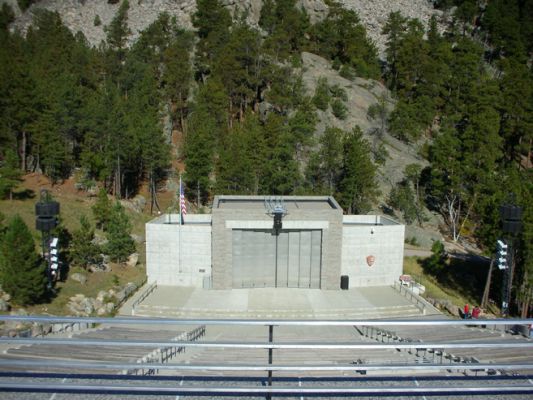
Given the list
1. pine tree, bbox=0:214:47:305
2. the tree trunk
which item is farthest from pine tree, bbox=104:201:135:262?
the tree trunk

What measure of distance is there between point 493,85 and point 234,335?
158 ft

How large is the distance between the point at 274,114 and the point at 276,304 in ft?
97.6

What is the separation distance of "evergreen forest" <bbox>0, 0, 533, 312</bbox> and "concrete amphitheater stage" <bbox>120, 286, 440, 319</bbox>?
8.58m

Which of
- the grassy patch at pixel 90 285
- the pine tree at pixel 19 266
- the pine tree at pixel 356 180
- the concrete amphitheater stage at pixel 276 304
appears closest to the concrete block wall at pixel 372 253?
the concrete amphitheater stage at pixel 276 304

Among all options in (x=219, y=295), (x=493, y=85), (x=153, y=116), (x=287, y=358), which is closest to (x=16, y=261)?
(x=219, y=295)

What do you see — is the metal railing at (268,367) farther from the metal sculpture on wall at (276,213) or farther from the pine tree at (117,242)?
the pine tree at (117,242)

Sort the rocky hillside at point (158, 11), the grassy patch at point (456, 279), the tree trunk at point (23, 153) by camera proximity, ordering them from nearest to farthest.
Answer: the grassy patch at point (456, 279) → the tree trunk at point (23, 153) → the rocky hillside at point (158, 11)

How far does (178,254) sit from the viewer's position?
29688 millimetres

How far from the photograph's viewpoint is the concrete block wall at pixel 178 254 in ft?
96.7

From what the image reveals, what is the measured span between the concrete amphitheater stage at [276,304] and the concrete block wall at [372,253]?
0.84 metres

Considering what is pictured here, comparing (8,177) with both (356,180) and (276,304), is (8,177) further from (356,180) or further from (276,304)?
(356,180)

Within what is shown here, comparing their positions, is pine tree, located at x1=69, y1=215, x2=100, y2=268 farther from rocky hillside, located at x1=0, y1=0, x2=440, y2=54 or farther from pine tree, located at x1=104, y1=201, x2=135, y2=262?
rocky hillside, located at x1=0, y1=0, x2=440, y2=54

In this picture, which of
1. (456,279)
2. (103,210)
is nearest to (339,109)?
(456,279)

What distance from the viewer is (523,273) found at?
30.1m
